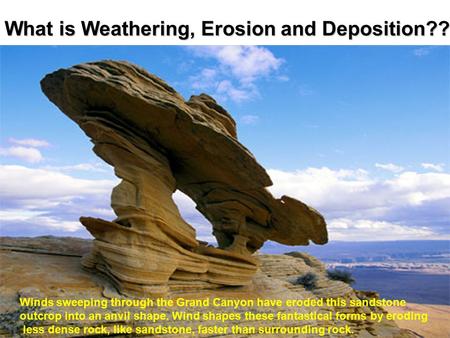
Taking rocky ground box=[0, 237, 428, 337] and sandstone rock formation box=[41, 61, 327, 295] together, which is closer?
rocky ground box=[0, 237, 428, 337]

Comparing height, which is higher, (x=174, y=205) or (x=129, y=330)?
(x=174, y=205)

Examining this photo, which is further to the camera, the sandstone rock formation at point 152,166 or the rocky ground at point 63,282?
the sandstone rock formation at point 152,166

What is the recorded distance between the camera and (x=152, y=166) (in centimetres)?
1578

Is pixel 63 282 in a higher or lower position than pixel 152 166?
lower

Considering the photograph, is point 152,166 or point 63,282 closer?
point 63,282

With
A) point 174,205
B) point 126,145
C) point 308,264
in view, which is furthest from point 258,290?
point 308,264

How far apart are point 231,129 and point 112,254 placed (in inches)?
283

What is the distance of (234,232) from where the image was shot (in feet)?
64.7

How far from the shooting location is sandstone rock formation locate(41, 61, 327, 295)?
547 inches

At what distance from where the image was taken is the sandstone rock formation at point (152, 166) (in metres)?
13.9

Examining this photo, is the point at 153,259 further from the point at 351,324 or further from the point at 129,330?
the point at 351,324

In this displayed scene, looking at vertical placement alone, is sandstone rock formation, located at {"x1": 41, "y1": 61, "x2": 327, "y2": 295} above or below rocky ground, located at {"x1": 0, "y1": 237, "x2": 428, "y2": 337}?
above

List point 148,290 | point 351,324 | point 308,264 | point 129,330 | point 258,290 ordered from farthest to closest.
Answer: point 308,264, point 351,324, point 258,290, point 148,290, point 129,330

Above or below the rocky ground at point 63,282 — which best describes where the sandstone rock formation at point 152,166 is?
above
